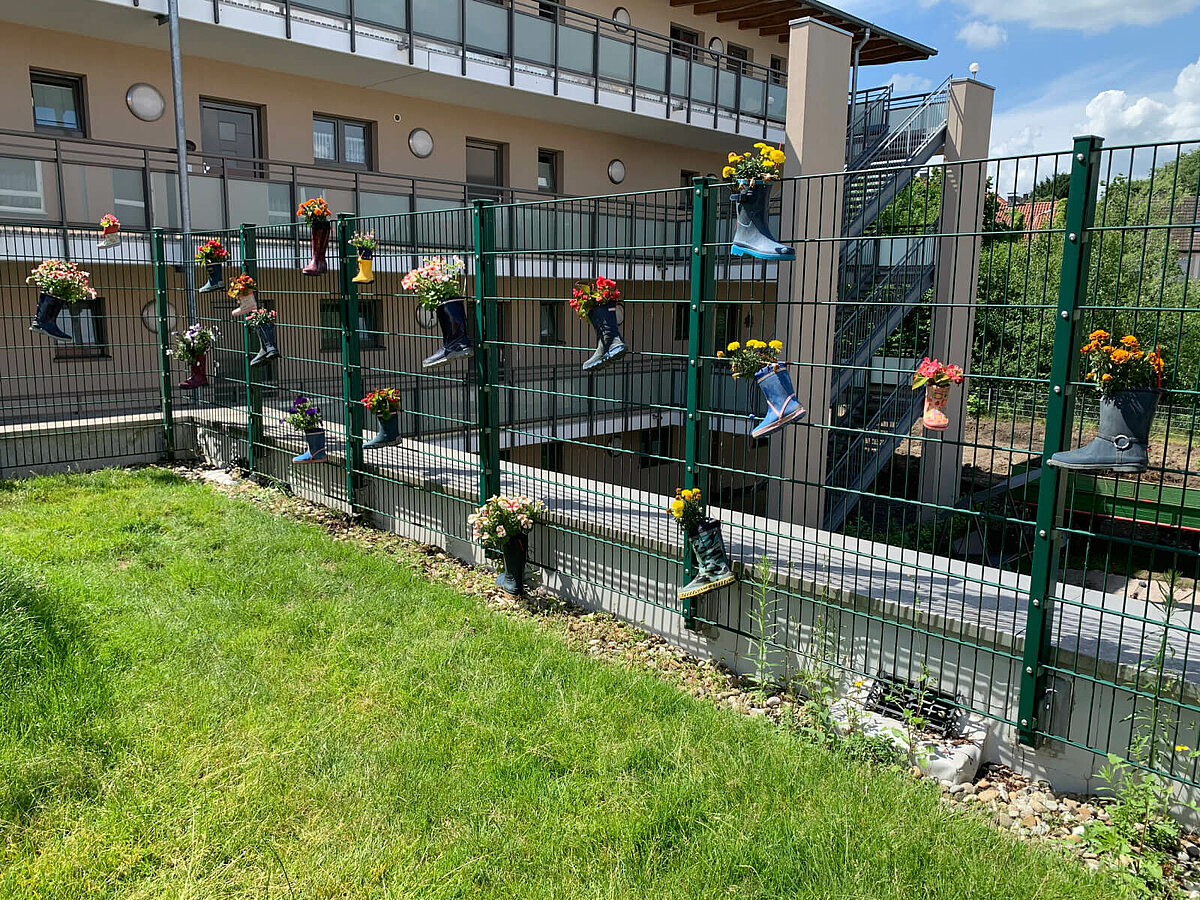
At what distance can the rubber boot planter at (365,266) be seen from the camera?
23.7 feet

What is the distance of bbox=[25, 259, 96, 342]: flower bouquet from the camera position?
8.73m

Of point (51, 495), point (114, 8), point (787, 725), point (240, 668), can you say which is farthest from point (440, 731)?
point (114, 8)

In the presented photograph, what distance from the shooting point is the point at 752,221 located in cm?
464

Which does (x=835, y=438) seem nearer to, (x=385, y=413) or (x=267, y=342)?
(x=385, y=413)

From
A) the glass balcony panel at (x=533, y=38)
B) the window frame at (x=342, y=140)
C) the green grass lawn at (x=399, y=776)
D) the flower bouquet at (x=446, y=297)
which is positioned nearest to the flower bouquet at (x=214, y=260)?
the flower bouquet at (x=446, y=297)

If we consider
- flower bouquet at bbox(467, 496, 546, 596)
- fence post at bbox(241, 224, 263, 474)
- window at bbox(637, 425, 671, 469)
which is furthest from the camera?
fence post at bbox(241, 224, 263, 474)

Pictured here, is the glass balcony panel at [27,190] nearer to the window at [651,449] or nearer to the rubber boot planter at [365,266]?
the rubber boot planter at [365,266]

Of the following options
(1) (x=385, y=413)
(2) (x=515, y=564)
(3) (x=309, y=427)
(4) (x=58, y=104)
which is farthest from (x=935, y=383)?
(4) (x=58, y=104)

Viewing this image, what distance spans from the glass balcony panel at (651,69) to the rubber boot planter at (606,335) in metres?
13.1

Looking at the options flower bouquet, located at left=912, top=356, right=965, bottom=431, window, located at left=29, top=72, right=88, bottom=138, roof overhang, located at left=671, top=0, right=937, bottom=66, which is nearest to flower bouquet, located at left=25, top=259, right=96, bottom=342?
window, located at left=29, top=72, right=88, bottom=138

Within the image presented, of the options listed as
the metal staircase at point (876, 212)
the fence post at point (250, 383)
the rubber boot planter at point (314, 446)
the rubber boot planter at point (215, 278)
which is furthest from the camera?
the metal staircase at point (876, 212)

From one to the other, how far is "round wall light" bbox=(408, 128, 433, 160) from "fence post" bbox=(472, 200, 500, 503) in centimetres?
1059

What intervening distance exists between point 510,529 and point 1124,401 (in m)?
3.70

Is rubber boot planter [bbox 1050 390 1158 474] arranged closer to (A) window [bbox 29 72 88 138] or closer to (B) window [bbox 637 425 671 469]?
(B) window [bbox 637 425 671 469]
